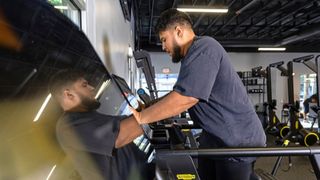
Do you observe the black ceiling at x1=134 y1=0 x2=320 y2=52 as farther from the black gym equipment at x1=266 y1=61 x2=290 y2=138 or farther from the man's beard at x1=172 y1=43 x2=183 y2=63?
the man's beard at x1=172 y1=43 x2=183 y2=63

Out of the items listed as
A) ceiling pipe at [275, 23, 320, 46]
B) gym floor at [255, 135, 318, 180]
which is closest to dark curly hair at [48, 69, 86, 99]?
gym floor at [255, 135, 318, 180]

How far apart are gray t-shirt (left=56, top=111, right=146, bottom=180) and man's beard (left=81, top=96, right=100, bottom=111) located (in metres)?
0.02

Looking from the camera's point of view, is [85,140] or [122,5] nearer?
[85,140]

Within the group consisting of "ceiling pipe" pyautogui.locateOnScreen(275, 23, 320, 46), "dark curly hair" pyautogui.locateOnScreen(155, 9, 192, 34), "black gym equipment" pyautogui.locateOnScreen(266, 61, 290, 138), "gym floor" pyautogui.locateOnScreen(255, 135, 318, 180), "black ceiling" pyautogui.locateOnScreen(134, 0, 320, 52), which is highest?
"black ceiling" pyautogui.locateOnScreen(134, 0, 320, 52)

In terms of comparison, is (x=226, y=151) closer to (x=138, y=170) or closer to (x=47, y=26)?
(x=138, y=170)

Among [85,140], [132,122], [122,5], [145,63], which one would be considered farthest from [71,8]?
[122,5]

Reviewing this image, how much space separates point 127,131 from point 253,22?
1168cm

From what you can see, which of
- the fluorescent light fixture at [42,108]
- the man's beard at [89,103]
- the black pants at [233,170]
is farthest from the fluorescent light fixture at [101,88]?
the black pants at [233,170]

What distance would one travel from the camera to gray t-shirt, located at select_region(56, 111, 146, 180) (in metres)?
0.75

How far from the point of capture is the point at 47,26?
2.19 ft

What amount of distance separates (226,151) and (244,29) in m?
12.8

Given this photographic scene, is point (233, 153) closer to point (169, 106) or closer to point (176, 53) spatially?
point (169, 106)

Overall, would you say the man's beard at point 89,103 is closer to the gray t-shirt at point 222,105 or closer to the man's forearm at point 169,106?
the man's forearm at point 169,106

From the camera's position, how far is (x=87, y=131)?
32.1 inches
